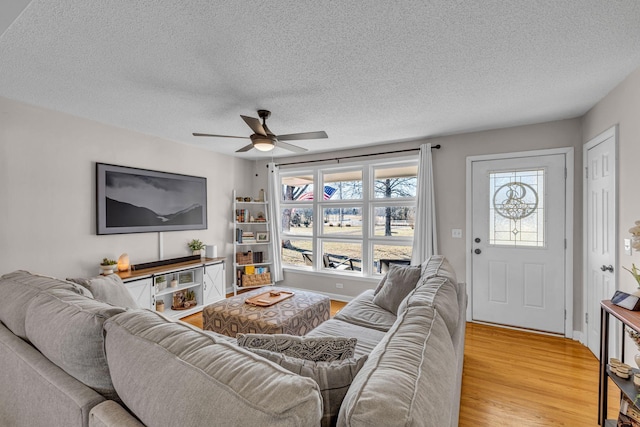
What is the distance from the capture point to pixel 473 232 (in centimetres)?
362

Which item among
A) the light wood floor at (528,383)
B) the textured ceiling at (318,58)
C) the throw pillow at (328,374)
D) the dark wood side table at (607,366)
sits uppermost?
the textured ceiling at (318,58)

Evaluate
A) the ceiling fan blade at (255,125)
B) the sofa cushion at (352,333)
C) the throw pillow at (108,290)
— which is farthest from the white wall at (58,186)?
the sofa cushion at (352,333)

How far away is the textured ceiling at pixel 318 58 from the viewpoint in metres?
1.52

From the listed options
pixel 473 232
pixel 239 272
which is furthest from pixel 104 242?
pixel 473 232

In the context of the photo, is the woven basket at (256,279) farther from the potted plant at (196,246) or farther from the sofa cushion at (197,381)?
the sofa cushion at (197,381)

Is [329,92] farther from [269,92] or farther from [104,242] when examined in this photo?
[104,242]

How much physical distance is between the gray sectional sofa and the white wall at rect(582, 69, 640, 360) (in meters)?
1.78

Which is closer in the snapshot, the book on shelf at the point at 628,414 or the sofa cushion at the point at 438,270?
the book on shelf at the point at 628,414

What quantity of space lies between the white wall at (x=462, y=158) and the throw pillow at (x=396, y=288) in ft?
4.21

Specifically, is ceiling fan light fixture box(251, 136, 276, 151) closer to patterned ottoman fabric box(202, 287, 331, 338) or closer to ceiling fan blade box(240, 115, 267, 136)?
ceiling fan blade box(240, 115, 267, 136)

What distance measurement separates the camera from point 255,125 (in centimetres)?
245

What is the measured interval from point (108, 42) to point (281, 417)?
2194 mm

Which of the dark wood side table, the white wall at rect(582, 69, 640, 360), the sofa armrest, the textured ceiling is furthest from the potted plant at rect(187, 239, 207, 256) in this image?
the white wall at rect(582, 69, 640, 360)

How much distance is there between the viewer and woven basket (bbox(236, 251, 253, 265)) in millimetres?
4840
